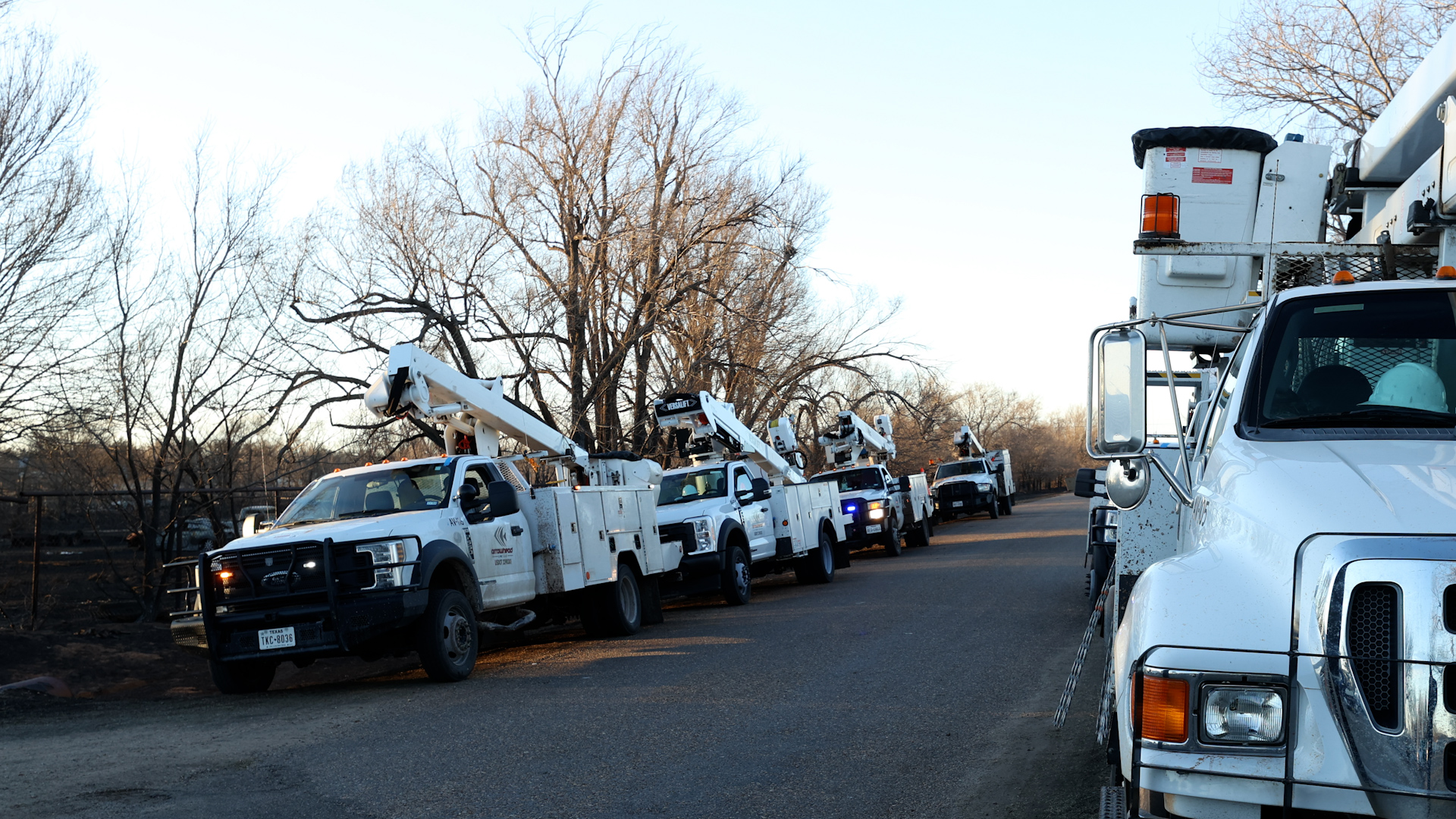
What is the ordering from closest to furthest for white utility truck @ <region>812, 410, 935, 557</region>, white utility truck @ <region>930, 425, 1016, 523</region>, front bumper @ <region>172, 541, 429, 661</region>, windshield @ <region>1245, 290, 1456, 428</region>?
windshield @ <region>1245, 290, 1456, 428</region> → front bumper @ <region>172, 541, 429, 661</region> → white utility truck @ <region>812, 410, 935, 557</region> → white utility truck @ <region>930, 425, 1016, 523</region>

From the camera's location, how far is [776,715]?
8102 mm

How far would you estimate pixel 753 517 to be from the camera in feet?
59.3

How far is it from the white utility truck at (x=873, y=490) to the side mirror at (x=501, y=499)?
11.9 metres

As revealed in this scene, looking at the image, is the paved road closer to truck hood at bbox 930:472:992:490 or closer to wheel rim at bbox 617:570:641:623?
wheel rim at bbox 617:570:641:623

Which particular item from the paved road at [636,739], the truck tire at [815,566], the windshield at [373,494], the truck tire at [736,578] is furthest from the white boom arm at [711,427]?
the windshield at [373,494]

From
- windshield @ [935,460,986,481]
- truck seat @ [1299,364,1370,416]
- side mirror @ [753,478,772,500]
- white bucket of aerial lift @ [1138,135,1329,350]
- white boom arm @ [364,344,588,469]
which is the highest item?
white bucket of aerial lift @ [1138,135,1329,350]

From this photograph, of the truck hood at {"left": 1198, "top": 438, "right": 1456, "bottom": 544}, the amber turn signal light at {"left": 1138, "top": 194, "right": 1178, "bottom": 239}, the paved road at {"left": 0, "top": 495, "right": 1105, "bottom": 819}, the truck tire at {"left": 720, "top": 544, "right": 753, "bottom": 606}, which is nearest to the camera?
the truck hood at {"left": 1198, "top": 438, "right": 1456, "bottom": 544}

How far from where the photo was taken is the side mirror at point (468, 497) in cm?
1115

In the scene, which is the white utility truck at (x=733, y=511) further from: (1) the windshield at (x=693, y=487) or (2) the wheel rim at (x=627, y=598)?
(2) the wheel rim at (x=627, y=598)

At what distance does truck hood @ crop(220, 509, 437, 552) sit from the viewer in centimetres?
996

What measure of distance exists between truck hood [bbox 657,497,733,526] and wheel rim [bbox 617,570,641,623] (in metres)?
1.97

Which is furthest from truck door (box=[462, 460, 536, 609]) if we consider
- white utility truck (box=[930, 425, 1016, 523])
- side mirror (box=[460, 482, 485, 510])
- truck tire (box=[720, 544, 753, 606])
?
white utility truck (box=[930, 425, 1016, 523])

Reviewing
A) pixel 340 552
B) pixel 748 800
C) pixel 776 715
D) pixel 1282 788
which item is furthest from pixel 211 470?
pixel 1282 788

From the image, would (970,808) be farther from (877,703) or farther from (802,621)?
(802,621)
